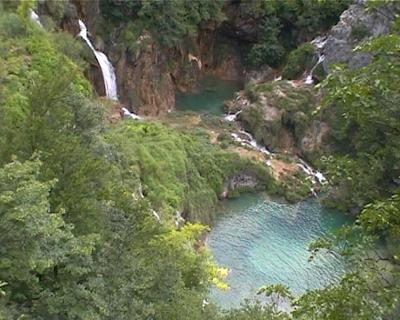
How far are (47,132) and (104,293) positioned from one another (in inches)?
139

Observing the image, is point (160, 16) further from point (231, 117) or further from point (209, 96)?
point (231, 117)

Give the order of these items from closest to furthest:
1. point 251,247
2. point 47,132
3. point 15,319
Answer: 1. point 15,319
2. point 47,132
3. point 251,247

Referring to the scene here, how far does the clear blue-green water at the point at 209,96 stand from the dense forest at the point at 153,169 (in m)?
1.28

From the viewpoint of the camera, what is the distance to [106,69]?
110 feet

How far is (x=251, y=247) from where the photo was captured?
2414cm

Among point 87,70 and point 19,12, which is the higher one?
point 19,12

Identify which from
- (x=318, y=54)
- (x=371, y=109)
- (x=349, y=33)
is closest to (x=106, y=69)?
(x=318, y=54)

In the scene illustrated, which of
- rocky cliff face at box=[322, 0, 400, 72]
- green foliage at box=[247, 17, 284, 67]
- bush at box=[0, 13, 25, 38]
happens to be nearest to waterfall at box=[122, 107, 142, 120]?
bush at box=[0, 13, 25, 38]

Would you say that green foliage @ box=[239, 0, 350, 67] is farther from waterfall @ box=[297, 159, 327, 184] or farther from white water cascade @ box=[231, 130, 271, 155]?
waterfall @ box=[297, 159, 327, 184]

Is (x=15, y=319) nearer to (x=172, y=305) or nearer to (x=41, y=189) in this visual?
(x=41, y=189)

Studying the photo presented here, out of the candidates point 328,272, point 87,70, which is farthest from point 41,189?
point 87,70

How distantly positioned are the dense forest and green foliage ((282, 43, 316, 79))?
78mm

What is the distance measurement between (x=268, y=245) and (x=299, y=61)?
55.8 feet

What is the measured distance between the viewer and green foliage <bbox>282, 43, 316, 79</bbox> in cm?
3744
